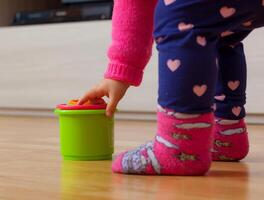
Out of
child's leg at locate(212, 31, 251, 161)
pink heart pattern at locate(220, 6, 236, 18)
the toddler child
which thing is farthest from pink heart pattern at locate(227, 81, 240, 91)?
pink heart pattern at locate(220, 6, 236, 18)

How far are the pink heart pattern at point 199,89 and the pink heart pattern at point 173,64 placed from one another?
0.04 m

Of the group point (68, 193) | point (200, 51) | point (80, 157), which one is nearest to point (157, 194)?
point (68, 193)

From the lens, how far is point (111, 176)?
838mm

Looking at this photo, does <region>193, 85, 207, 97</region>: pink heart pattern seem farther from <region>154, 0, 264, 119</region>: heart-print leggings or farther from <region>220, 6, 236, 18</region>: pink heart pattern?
<region>220, 6, 236, 18</region>: pink heart pattern

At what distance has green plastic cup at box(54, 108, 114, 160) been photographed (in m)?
0.98

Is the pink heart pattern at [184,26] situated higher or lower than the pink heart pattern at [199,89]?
higher

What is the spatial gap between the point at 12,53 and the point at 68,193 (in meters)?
1.49

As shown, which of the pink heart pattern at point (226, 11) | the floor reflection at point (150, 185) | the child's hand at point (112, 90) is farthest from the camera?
the child's hand at point (112, 90)

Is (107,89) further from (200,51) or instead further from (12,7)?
(12,7)

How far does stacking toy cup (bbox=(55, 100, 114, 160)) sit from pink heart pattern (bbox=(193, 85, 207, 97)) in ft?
0.76

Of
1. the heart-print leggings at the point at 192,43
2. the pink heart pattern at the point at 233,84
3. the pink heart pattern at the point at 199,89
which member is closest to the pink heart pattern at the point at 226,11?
the heart-print leggings at the point at 192,43

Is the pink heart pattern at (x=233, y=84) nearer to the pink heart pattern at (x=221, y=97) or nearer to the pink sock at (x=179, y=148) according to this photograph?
the pink heart pattern at (x=221, y=97)

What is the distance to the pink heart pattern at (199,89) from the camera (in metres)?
0.80

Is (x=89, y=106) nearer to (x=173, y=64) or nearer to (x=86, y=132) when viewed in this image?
(x=86, y=132)
